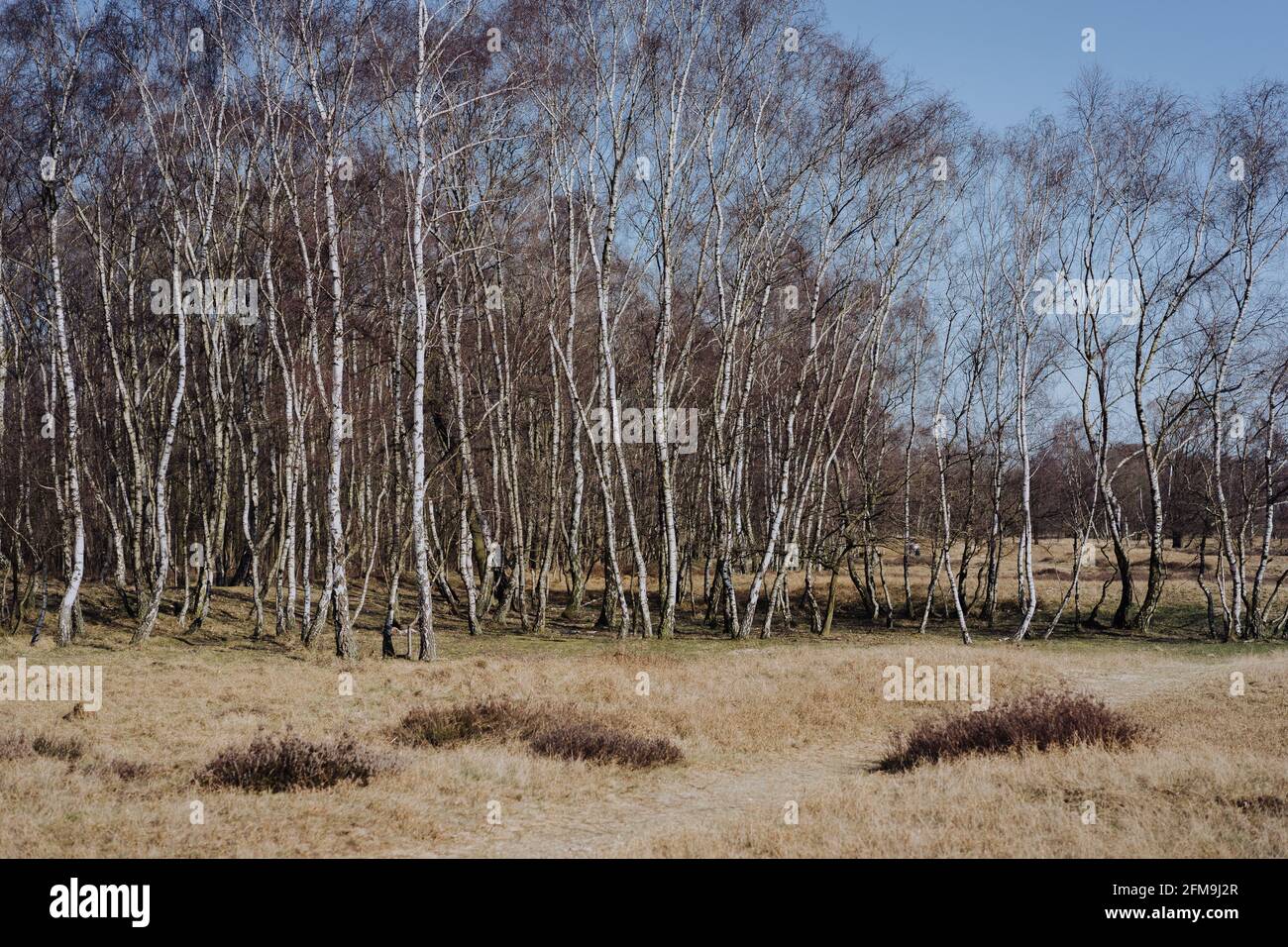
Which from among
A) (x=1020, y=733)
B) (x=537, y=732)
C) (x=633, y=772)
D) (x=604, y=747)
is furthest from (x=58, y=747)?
(x=1020, y=733)

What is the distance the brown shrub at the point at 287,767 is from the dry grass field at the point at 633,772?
20 centimetres

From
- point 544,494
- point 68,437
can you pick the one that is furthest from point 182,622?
point 544,494

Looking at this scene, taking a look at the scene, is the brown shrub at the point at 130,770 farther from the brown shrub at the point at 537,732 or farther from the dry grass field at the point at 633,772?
the brown shrub at the point at 537,732

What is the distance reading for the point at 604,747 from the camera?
10633 mm

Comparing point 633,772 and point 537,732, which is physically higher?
point 537,732

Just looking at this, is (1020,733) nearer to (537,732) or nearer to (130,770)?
(537,732)

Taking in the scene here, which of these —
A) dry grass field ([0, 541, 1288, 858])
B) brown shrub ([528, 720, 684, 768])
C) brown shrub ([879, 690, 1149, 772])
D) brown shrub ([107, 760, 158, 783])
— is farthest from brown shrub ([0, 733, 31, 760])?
brown shrub ([879, 690, 1149, 772])

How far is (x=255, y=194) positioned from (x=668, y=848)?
67.0 feet

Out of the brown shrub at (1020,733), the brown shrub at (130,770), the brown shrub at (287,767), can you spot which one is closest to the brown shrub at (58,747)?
the brown shrub at (130,770)

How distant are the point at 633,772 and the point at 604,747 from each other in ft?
A: 1.99

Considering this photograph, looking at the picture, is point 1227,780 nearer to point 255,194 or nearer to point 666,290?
point 666,290

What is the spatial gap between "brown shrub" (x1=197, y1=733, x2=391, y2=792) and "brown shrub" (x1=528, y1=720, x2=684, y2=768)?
210 cm

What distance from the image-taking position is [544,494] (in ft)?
94.0

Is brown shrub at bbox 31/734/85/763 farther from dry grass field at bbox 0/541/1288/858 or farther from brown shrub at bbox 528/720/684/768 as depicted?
brown shrub at bbox 528/720/684/768
